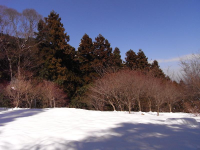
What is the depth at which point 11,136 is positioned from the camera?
4496 millimetres

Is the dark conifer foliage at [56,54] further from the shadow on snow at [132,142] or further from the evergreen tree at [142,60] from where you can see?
the shadow on snow at [132,142]

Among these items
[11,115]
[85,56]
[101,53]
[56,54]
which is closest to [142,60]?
[101,53]

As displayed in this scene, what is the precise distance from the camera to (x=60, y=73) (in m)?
20.1

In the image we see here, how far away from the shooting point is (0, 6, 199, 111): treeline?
14766 millimetres

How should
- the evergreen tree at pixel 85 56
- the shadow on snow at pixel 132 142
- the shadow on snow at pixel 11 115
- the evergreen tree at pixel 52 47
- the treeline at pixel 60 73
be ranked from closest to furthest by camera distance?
1. the shadow on snow at pixel 132 142
2. the shadow on snow at pixel 11 115
3. the treeline at pixel 60 73
4. the evergreen tree at pixel 52 47
5. the evergreen tree at pixel 85 56

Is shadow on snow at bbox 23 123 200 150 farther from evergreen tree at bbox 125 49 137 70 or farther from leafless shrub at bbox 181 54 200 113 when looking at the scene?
evergreen tree at bbox 125 49 137 70

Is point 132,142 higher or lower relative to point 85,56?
lower

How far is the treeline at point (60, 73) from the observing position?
14.8m

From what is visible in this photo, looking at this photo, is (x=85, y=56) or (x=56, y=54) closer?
(x=56, y=54)

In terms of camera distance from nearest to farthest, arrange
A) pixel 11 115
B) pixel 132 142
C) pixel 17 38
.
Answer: pixel 132 142 < pixel 11 115 < pixel 17 38

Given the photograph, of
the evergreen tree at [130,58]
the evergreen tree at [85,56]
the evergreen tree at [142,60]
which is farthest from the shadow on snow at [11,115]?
the evergreen tree at [142,60]

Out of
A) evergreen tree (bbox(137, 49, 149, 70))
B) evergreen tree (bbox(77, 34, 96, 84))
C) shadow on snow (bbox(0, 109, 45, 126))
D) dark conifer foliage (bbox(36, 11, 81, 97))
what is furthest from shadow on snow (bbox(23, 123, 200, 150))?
evergreen tree (bbox(137, 49, 149, 70))

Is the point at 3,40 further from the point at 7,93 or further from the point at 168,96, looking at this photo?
the point at 168,96

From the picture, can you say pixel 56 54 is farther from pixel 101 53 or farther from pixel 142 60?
pixel 142 60
